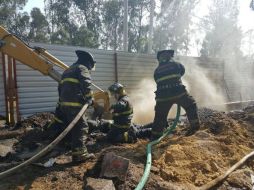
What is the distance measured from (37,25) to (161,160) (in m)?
28.8

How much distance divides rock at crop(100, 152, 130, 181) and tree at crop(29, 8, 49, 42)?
28.0 metres

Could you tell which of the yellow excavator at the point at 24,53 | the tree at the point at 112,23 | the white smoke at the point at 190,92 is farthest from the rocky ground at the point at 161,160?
the tree at the point at 112,23

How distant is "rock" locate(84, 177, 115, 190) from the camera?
12.7 feet

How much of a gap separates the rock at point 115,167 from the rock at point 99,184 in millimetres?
230

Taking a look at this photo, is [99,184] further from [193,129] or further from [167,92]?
[193,129]

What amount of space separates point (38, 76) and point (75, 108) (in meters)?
4.63

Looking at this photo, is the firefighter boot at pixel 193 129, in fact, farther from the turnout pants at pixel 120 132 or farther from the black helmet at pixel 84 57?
the black helmet at pixel 84 57

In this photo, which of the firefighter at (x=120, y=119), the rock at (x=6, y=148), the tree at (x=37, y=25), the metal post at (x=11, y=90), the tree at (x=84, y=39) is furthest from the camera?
the tree at (x=37, y=25)

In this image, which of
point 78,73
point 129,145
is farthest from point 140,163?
point 78,73

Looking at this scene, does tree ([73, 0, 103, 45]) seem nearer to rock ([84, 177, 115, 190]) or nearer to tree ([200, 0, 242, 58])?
tree ([200, 0, 242, 58])

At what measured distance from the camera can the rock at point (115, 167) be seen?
428 cm

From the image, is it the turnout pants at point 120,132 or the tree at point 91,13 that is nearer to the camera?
the turnout pants at point 120,132

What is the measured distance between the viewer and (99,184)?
3936 millimetres

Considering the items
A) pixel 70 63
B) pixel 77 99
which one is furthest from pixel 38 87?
pixel 77 99
